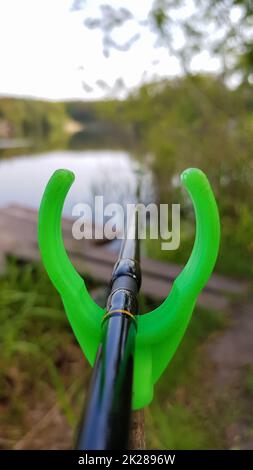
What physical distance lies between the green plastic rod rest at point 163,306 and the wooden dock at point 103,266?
2.26 metres

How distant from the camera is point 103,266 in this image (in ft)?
10.3

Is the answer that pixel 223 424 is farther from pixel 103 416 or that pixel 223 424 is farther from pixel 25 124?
pixel 25 124

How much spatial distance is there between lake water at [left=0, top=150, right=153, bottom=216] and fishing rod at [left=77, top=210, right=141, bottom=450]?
0.87 metres

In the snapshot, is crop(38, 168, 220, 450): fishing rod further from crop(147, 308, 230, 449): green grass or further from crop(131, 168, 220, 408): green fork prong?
crop(147, 308, 230, 449): green grass

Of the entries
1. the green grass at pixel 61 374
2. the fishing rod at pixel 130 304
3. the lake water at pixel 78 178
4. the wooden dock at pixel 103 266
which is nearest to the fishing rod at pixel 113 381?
the fishing rod at pixel 130 304

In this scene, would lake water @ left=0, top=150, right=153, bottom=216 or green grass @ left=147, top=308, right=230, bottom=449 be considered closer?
green grass @ left=147, top=308, right=230, bottom=449

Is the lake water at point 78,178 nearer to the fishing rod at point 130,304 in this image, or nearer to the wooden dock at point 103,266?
the wooden dock at point 103,266

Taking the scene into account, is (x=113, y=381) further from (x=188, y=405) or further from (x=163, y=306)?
(x=188, y=405)

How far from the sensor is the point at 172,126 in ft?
16.1

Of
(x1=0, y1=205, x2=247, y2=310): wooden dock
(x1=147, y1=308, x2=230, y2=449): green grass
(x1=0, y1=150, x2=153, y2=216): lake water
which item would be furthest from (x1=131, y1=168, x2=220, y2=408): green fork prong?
(x1=0, y1=205, x2=247, y2=310): wooden dock

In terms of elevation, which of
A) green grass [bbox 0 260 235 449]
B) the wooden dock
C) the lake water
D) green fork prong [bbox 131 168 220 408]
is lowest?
green fork prong [bbox 131 168 220 408]

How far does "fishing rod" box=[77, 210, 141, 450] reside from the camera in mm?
271

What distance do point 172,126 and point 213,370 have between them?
355 centimetres
